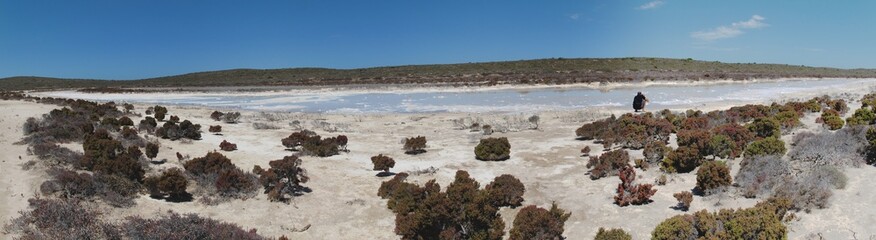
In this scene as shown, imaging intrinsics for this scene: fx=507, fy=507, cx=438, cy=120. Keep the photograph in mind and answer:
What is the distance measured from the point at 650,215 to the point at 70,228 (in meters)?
9.46

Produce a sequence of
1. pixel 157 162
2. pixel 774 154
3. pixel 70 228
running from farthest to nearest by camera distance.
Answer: pixel 157 162, pixel 774 154, pixel 70 228

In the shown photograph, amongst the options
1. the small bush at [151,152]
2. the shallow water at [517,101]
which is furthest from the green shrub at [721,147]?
the shallow water at [517,101]

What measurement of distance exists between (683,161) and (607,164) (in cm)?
165

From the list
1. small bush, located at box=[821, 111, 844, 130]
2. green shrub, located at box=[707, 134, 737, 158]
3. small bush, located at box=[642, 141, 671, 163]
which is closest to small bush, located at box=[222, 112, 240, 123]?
small bush, located at box=[642, 141, 671, 163]

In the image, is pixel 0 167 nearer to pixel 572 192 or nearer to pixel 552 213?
pixel 552 213

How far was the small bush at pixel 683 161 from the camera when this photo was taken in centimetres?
1143

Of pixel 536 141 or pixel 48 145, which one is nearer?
pixel 48 145

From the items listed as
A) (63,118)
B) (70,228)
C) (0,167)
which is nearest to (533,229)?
(70,228)

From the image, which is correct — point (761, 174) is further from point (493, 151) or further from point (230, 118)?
point (230, 118)

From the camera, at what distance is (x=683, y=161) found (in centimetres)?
1146

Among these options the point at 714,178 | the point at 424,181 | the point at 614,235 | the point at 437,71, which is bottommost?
the point at 424,181

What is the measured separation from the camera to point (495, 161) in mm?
14633

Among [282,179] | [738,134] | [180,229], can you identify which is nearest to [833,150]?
[738,134]

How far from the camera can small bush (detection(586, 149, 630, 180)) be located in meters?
12.0
